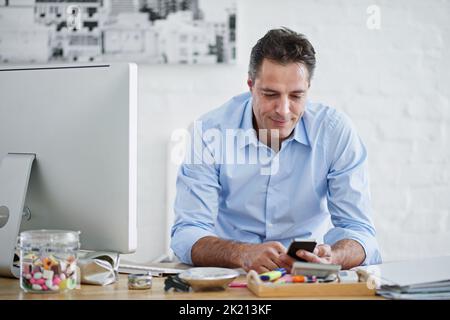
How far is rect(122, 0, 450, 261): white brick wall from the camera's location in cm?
272

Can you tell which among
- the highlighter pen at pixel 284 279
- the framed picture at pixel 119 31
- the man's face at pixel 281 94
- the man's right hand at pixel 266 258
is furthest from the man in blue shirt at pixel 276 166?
the framed picture at pixel 119 31

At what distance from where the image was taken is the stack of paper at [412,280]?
1209 mm

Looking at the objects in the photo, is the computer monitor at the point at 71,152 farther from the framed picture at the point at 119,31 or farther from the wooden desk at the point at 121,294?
the framed picture at the point at 119,31

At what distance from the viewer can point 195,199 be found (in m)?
1.89

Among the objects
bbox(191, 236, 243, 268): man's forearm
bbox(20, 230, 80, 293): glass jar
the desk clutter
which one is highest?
bbox(20, 230, 80, 293): glass jar

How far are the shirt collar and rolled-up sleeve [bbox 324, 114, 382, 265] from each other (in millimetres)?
82

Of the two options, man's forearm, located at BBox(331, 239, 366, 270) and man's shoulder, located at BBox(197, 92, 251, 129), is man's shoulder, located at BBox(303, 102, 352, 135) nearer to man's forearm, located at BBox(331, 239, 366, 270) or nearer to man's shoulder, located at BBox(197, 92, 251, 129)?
man's shoulder, located at BBox(197, 92, 251, 129)

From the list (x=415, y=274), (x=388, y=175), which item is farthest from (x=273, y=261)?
(x=388, y=175)

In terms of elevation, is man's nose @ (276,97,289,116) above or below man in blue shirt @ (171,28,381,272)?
above

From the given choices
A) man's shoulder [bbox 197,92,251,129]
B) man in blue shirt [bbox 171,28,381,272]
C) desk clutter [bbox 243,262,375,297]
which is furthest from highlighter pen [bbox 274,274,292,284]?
man's shoulder [bbox 197,92,251,129]

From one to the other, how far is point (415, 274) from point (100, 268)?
2.13 ft

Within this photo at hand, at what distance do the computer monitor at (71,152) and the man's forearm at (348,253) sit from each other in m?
0.52

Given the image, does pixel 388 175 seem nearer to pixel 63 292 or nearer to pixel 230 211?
pixel 230 211

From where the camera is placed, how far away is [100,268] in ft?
4.57
